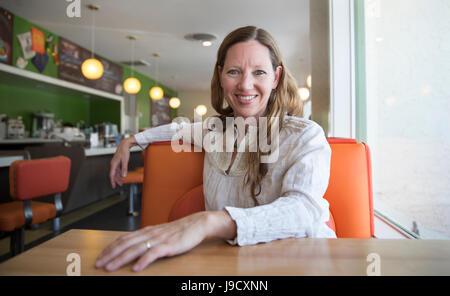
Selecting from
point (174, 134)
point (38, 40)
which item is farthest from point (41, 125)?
point (174, 134)

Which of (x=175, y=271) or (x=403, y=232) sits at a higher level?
(x=175, y=271)

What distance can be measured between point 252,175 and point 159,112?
10081 mm

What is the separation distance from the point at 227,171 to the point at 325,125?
148 cm

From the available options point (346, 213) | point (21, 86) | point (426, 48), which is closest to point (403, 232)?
point (346, 213)

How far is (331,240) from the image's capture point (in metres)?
0.65

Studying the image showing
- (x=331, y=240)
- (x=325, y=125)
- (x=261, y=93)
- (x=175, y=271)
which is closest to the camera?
(x=175, y=271)

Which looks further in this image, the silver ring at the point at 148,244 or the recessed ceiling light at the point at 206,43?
the recessed ceiling light at the point at 206,43

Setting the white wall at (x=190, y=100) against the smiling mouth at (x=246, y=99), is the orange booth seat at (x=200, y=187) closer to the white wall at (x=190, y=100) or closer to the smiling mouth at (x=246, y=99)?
the smiling mouth at (x=246, y=99)

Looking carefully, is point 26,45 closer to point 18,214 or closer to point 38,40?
point 38,40

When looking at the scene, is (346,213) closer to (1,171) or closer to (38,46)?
(1,171)

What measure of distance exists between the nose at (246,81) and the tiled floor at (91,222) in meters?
2.60

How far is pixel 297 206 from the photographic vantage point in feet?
2.42

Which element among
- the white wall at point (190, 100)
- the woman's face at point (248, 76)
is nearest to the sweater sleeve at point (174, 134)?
the woman's face at point (248, 76)

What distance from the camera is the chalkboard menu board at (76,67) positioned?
5793 millimetres
